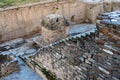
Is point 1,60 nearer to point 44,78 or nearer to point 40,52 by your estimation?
point 40,52

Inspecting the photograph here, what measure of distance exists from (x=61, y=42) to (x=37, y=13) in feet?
10.8

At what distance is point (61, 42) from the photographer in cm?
759

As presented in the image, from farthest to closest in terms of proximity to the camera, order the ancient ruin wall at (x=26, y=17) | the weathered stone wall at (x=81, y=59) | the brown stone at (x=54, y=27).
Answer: the ancient ruin wall at (x=26, y=17) → the brown stone at (x=54, y=27) → the weathered stone wall at (x=81, y=59)

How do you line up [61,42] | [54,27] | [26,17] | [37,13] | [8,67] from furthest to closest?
[37,13] < [26,17] < [54,27] < [61,42] < [8,67]

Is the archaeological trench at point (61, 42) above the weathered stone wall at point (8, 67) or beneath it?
above

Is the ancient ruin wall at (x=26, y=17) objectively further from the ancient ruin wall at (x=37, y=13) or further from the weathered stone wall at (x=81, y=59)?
the weathered stone wall at (x=81, y=59)

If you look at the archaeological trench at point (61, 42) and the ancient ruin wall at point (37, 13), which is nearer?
the archaeological trench at point (61, 42)

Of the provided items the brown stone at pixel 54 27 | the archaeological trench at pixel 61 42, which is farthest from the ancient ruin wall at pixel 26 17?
the brown stone at pixel 54 27

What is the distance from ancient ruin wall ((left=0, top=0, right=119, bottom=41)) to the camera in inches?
384

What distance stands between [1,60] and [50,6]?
3746 millimetres

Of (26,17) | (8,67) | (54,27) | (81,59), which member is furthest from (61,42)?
(26,17)

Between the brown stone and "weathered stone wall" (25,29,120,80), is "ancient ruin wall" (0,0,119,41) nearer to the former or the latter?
the brown stone

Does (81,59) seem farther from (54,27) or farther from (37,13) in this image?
(37,13)

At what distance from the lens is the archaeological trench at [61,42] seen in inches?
175
